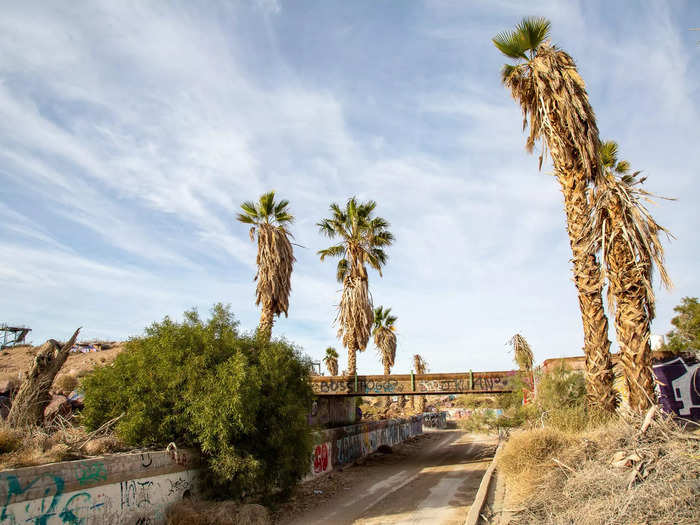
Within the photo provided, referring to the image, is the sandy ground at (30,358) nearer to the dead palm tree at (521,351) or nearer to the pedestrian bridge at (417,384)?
the pedestrian bridge at (417,384)

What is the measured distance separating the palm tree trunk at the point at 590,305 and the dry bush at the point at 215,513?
1004 cm

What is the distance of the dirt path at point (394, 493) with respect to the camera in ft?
48.6

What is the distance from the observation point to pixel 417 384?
→ 2888cm

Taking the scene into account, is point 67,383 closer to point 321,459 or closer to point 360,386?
point 360,386

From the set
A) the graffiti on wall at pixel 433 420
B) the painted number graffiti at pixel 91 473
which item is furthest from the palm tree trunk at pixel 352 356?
the graffiti on wall at pixel 433 420

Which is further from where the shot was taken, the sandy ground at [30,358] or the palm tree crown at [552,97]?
the sandy ground at [30,358]

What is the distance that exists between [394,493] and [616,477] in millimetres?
12809

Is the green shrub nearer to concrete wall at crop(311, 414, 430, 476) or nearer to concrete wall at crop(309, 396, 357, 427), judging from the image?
concrete wall at crop(311, 414, 430, 476)

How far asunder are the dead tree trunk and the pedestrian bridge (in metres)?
15.4

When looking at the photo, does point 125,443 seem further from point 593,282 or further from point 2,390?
point 2,390

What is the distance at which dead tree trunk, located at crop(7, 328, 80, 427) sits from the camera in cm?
1290

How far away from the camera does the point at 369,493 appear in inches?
754

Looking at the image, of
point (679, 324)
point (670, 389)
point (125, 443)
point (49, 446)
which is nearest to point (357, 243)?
point (670, 389)

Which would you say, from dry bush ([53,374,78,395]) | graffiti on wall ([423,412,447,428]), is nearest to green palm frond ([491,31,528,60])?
dry bush ([53,374,78,395])
